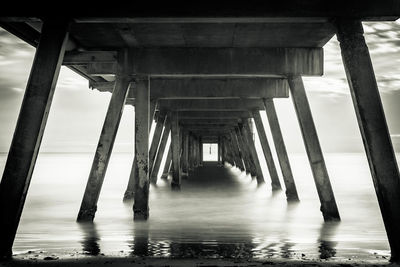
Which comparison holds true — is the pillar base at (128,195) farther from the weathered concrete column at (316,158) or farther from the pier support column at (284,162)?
the weathered concrete column at (316,158)

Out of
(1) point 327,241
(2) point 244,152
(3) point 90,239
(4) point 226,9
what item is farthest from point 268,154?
(4) point 226,9

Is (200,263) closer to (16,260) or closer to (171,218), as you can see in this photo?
(16,260)

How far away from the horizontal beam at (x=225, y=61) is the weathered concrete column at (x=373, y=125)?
10.1 feet

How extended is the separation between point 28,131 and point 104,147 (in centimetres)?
287

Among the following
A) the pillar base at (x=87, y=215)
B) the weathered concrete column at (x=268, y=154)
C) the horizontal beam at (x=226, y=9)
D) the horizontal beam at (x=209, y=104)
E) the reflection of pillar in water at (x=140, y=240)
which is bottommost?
the reflection of pillar in water at (x=140, y=240)

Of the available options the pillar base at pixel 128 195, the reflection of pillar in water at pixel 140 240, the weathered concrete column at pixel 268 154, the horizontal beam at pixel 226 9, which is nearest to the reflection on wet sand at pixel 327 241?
the reflection of pillar in water at pixel 140 240

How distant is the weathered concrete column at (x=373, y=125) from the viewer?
4473 millimetres

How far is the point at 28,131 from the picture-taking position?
4.57 m

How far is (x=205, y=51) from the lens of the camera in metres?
7.94

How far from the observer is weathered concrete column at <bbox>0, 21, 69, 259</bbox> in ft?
14.6

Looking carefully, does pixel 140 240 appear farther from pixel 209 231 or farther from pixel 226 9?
pixel 226 9

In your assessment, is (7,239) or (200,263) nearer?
(200,263)

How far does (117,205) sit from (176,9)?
673cm

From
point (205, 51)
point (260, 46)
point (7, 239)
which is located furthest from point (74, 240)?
point (260, 46)
